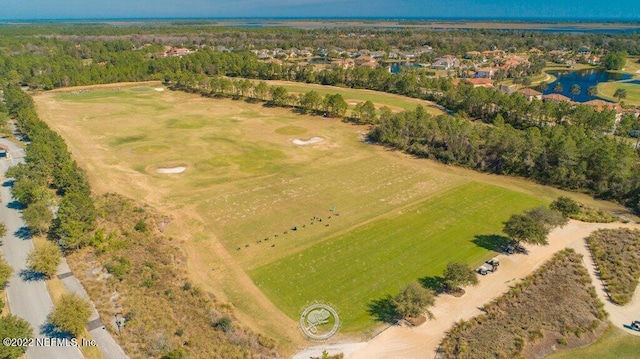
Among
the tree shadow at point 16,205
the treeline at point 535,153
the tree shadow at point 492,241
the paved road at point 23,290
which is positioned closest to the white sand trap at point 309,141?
the treeline at point 535,153

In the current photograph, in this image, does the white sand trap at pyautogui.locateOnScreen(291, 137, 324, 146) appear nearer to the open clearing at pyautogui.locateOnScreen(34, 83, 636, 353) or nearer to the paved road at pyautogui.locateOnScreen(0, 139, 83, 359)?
the open clearing at pyautogui.locateOnScreen(34, 83, 636, 353)

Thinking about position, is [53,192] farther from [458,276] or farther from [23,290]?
[458,276]

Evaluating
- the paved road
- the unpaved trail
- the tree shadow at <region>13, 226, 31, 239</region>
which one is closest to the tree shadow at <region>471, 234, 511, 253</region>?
the unpaved trail

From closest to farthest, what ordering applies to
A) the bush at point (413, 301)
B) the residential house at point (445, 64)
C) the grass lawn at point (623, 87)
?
the bush at point (413, 301)
the grass lawn at point (623, 87)
the residential house at point (445, 64)

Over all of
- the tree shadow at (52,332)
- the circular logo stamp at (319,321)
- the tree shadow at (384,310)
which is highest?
the tree shadow at (384,310)

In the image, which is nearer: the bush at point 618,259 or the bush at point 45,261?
the bush at point 45,261

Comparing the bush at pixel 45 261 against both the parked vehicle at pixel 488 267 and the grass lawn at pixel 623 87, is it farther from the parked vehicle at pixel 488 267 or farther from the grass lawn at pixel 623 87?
the grass lawn at pixel 623 87
